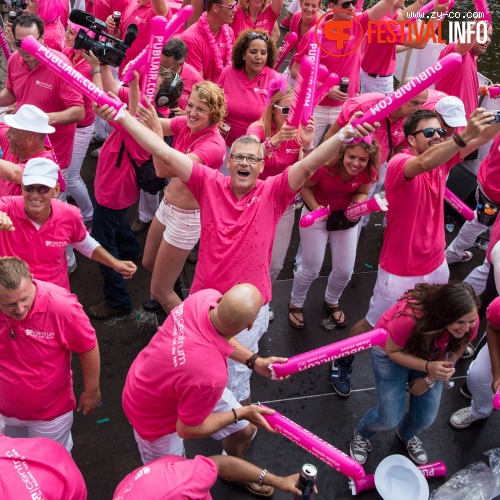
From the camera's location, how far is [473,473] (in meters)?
3.77

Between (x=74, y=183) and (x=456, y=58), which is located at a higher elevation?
(x=456, y=58)

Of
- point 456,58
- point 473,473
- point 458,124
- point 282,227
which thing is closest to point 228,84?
point 282,227

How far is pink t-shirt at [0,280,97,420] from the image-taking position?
2.91 m

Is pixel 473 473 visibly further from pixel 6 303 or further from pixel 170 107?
pixel 170 107

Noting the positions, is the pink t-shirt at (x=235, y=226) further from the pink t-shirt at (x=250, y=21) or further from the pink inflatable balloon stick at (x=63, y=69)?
the pink t-shirt at (x=250, y=21)

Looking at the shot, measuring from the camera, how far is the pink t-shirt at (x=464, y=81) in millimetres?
5520

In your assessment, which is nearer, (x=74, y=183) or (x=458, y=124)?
(x=458, y=124)

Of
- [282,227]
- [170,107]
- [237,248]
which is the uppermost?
[170,107]

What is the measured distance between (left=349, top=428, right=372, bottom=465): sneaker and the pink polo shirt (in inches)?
129

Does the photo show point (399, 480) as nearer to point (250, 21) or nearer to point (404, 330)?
point (404, 330)

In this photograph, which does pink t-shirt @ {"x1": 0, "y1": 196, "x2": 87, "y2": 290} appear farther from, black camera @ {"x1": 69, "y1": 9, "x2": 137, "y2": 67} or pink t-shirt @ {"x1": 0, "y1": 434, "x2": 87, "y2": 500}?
pink t-shirt @ {"x1": 0, "y1": 434, "x2": 87, "y2": 500}

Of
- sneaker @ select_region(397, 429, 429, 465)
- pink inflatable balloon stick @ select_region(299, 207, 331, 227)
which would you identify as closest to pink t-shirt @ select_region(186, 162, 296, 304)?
pink inflatable balloon stick @ select_region(299, 207, 331, 227)

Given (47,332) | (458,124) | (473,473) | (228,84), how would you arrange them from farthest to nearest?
(228,84), (458,124), (473,473), (47,332)

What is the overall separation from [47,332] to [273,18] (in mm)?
5071
